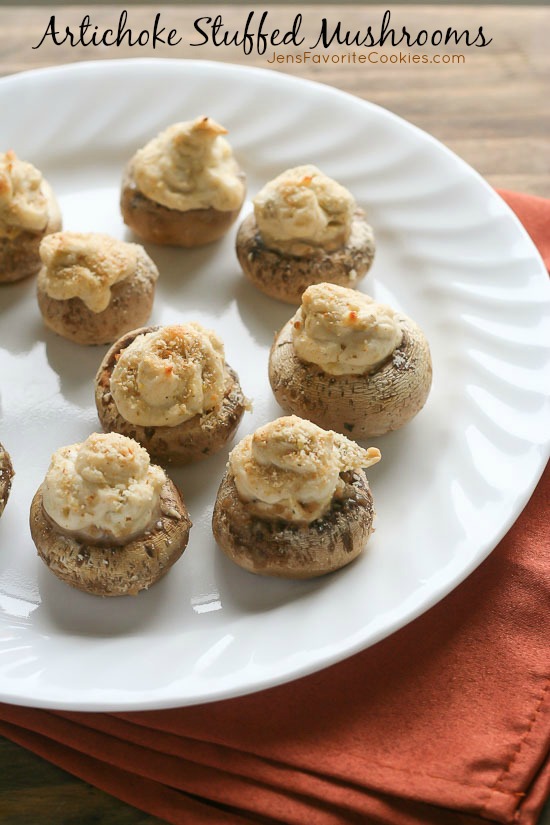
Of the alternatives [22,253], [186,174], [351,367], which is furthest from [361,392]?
[22,253]

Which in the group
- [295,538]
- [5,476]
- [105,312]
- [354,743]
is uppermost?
[105,312]

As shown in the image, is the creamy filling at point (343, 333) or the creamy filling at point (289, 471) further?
the creamy filling at point (343, 333)

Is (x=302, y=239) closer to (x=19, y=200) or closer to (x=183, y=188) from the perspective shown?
(x=183, y=188)

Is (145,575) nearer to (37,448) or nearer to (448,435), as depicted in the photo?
(37,448)

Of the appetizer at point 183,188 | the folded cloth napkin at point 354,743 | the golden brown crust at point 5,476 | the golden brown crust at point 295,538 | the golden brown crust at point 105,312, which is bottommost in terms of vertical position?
the folded cloth napkin at point 354,743

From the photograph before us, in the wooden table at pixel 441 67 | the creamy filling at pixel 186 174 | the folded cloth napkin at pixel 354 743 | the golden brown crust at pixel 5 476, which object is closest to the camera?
the folded cloth napkin at pixel 354 743

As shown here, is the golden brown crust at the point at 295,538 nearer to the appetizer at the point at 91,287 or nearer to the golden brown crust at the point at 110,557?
the golden brown crust at the point at 110,557

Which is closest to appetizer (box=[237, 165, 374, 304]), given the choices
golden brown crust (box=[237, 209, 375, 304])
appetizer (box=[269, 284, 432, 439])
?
golden brown crust (box=[237, 209, 375, 304])

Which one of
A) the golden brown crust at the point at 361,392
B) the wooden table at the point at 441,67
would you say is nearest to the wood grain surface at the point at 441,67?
the wooden table at the point at 441,67
